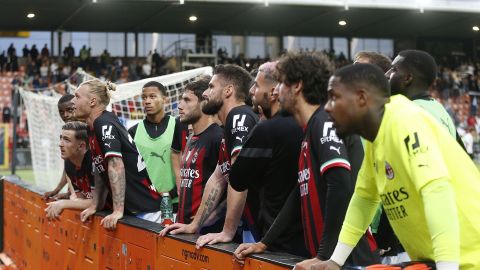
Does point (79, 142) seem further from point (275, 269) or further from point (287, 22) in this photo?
point (287, 22)

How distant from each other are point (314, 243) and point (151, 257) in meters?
1.76

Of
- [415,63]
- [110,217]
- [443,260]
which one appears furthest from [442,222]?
[110,217]

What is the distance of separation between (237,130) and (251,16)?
104ft

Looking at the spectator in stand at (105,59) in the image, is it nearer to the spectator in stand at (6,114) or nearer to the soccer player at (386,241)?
the spectator in stand at (6,114)

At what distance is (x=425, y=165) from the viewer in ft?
8.69

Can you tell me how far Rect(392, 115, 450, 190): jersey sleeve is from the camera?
2635mm

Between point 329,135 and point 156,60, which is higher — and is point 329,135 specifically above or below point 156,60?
below

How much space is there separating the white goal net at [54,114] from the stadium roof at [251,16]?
14958 millimetres

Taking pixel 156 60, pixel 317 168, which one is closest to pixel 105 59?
pixel 156 60

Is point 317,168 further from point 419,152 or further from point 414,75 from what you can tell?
point 414,75

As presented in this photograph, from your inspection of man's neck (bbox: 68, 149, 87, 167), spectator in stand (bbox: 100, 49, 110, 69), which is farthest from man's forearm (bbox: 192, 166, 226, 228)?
spectator in stand (bbox: 100, 49, 110, 69)

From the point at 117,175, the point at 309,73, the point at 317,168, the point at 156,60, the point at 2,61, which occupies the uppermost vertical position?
the point at 156,60

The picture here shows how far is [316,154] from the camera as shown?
3645mm

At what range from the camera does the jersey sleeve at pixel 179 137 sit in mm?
7750
